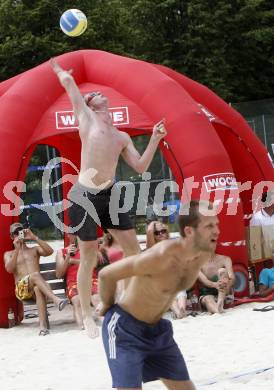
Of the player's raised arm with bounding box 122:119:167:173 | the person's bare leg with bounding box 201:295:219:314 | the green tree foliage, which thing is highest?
the green tree foliage

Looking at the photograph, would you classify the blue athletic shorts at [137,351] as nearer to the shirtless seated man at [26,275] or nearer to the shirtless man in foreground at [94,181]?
the shirtless man in foreground at [94,181]

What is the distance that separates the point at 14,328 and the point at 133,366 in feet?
17.9

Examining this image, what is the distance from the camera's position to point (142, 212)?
1908cm

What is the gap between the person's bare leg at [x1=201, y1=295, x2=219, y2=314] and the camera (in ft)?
29.0

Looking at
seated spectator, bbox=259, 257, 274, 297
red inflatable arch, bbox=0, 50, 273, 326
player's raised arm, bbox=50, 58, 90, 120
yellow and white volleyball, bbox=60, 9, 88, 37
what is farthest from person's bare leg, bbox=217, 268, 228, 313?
player's raised arm, bbox=50, 58, 90, 120

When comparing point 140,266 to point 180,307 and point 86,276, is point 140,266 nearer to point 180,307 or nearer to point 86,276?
point 86,276

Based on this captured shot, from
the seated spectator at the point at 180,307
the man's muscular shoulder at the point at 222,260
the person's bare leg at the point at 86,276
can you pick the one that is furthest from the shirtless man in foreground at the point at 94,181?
the man's muscular shoulder at the point at 222,260

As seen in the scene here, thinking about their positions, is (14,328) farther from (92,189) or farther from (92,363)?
(92,189)

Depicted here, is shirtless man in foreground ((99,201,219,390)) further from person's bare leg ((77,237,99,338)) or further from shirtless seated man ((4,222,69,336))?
shirtless seated man ((4,222,69,336))

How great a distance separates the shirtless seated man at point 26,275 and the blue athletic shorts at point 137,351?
468 centimetres

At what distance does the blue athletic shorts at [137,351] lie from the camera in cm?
384

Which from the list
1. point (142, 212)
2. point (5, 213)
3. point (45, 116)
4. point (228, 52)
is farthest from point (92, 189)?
point (228, 52)

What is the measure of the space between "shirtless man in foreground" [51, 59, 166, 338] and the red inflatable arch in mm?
3510

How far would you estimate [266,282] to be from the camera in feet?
31.4
